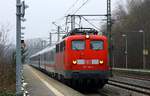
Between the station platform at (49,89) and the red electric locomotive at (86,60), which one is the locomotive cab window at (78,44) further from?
the station platform at (49,89)

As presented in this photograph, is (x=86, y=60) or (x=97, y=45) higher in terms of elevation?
(x=97, y=45)

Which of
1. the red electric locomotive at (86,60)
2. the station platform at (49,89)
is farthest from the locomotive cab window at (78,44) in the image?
the station platform at (49,89)

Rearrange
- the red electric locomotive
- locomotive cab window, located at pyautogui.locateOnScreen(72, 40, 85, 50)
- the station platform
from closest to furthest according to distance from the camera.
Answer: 1. the station platform
2. the red electric locomotive
3. locomotive cab window, located at pyautogui.locateOnScreen(72, 40, 85, 50)

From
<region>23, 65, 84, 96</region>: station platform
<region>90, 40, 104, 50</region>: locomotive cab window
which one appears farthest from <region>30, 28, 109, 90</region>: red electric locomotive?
<region>23, 65, 84, 96</region>: station platform

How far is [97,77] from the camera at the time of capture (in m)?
24.1

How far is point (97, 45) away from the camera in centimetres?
2522

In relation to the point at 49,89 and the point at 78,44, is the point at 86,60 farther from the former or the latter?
the point at 49,89

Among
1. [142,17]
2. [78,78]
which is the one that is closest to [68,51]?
[78,78]

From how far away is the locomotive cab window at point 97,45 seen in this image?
25125 millimetres

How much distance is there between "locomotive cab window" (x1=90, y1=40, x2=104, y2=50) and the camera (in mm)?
25125

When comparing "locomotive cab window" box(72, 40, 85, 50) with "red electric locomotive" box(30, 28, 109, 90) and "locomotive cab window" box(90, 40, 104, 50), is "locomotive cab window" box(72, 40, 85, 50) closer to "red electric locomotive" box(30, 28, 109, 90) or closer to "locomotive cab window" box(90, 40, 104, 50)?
"red electric locomotive" box(30, 28, 109, 90)

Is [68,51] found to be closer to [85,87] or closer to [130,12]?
[85,87]

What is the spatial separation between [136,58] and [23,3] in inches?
3028

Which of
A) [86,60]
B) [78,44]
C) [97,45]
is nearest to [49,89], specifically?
[86,60]
